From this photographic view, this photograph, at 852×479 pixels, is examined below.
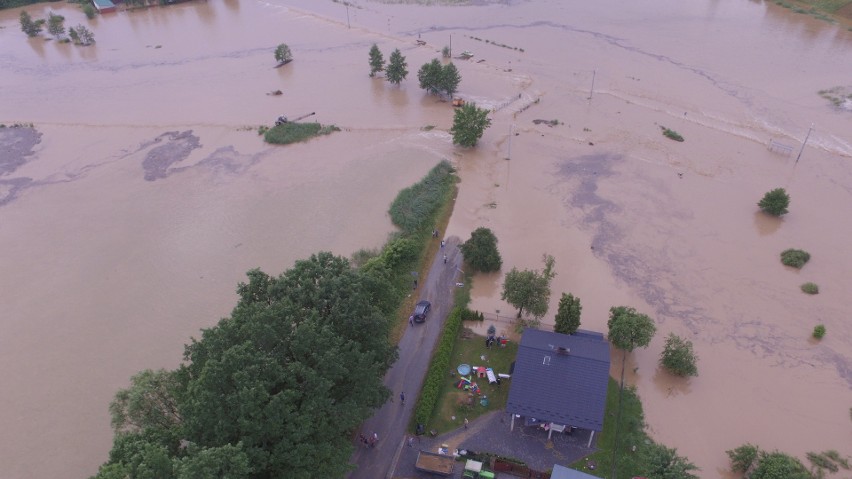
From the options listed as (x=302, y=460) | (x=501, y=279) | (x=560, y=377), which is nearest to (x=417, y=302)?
(x=501, y=279)

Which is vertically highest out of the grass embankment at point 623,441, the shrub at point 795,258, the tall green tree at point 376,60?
the tall green tree at point 376,60

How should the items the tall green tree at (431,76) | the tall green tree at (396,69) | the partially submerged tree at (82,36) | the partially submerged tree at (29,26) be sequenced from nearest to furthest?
the tall green tree at (431,76) < the tall green tree at (396,69) < the partially submerged tree at (82,36) < the partially submerged tree at (29,26)

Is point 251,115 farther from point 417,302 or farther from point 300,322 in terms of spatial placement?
point 300,322

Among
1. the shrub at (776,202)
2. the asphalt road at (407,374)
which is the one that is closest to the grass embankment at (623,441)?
the asphalt road at (407,374)

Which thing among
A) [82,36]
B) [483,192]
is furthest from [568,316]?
[82,36]

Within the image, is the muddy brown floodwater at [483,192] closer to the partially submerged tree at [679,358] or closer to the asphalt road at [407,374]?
the partially submerged tree at [679,358]

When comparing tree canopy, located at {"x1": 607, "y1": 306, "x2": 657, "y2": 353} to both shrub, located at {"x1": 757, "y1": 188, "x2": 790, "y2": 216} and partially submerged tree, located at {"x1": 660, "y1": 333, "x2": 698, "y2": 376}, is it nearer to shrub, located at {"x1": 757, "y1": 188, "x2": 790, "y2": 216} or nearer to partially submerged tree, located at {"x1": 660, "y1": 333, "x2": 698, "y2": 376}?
partially submerged tree, located at {"x1": 660, "y1": 333, "x2": 698, "y2": 376}

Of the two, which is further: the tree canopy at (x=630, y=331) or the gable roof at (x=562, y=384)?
the tree canopy at (x=630, y=331)
